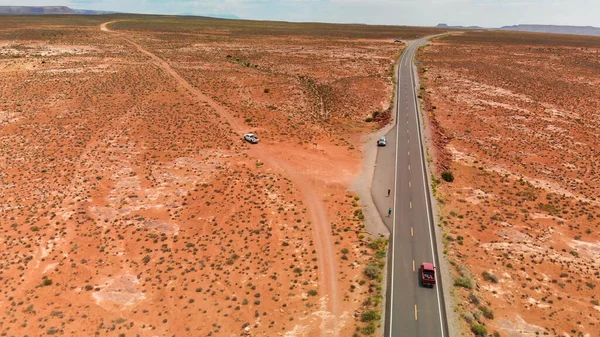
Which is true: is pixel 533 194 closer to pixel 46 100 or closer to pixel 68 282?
pixel 68 282

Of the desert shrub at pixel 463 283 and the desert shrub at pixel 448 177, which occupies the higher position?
the desert shrub at pixel 448 177

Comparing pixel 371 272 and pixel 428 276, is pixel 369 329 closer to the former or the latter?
pixel 371 272

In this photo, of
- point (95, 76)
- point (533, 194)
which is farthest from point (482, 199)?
point (95, 76)

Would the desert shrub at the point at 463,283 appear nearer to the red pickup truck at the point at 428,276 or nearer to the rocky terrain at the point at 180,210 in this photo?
the red pickup truck at the point at 428,276

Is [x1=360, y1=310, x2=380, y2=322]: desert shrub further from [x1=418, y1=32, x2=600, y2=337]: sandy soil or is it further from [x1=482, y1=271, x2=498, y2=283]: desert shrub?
[x1=482, y1=271, x2=498, y2=283]: desert shrub

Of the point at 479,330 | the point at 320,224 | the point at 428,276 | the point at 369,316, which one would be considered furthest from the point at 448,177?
the point at 369,316

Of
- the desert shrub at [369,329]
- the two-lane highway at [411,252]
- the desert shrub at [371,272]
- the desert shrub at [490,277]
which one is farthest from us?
the desert shrub at [490,277]

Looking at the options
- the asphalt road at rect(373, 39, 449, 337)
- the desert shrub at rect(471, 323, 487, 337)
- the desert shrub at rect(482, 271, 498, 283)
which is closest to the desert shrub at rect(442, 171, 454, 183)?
the asphalt road at rect(373, 39, 449, 337)

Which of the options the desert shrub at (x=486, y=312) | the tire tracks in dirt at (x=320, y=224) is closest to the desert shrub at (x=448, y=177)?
the tire tracks in dirt at (x=320, y=224)
